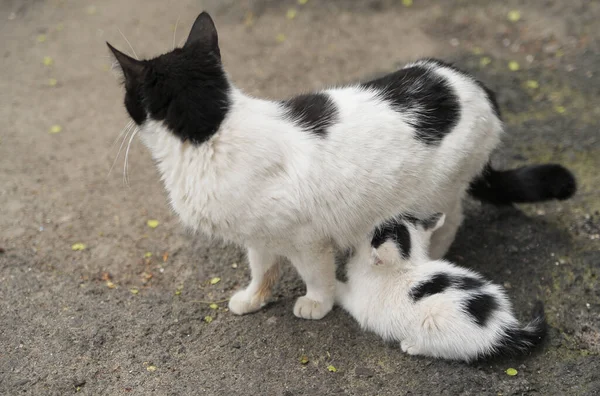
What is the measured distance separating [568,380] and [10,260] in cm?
334

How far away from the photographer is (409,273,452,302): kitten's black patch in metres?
3.17

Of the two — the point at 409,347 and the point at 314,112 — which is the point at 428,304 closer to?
the point at 409,347

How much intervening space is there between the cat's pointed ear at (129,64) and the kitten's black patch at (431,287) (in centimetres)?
173

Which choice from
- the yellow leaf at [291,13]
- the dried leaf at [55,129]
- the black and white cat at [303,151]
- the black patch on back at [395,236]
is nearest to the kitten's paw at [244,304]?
the black and white cat at [303,151]

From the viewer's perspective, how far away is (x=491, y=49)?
614 cm

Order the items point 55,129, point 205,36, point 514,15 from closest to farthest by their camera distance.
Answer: point 205,36, point 55,129, point 514,15

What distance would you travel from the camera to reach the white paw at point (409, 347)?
326cm

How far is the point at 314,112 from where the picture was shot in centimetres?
319

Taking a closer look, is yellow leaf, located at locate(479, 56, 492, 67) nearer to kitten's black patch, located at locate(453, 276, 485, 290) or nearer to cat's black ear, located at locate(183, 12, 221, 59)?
kitten's black patch, located at locate(453, 276, 485, 290)

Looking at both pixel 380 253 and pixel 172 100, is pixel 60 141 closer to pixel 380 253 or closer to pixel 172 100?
pixel 172 100

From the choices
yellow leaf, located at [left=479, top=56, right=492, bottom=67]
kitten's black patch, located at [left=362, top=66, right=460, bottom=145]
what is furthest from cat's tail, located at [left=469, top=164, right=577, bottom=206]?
yellow leaf, located at [left=479, top=56, right=492, bottom=67]

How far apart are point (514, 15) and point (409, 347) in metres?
4.61

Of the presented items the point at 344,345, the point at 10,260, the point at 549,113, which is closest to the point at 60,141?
the point at 10,260

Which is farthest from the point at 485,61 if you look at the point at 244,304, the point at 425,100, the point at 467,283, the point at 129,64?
the point at 129,64
